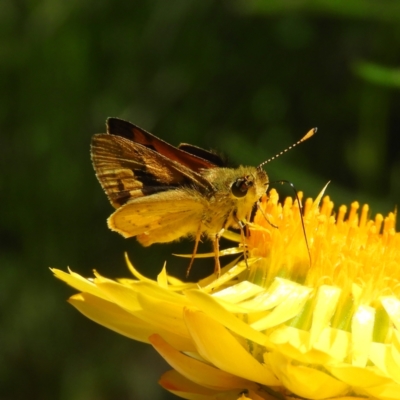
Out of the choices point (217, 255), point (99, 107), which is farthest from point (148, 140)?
point (99, 107)

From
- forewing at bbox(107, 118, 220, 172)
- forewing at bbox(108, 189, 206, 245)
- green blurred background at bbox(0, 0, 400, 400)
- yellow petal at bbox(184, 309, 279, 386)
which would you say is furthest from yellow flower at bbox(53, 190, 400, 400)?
green blurred background at bbox(0, 0, 400, 400)

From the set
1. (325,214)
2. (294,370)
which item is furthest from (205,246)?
(294,370)

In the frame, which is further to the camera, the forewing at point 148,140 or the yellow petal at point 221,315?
the forewing at point 148,140

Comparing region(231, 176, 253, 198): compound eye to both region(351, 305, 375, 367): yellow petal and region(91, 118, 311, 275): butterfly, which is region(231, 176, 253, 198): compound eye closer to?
region(91, 118, 311, 275): butterfly

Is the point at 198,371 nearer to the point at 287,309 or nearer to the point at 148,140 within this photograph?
the point at 287,309

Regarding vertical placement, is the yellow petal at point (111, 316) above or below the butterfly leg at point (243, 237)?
below

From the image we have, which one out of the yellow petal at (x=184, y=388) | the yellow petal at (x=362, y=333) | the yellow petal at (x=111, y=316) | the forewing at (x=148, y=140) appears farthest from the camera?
the forewing at (x=148, y=140)

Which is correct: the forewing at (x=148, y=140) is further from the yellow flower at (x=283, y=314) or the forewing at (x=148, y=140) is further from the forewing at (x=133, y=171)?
the yellow flower at (x=283, y=314)

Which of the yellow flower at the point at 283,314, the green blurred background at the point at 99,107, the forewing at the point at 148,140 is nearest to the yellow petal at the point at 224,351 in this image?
the yellow flower at the point at 283,314
